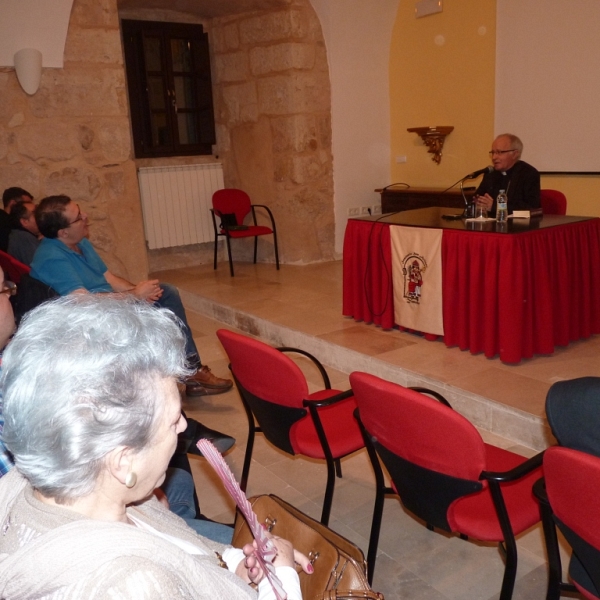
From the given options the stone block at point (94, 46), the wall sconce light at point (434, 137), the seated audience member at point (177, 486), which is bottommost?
the seated audience member at point (177, 486)

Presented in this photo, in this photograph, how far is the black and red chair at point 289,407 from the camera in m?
2.00

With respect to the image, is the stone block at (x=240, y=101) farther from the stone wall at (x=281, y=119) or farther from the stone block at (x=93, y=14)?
the stone block at (x=93, y=14)

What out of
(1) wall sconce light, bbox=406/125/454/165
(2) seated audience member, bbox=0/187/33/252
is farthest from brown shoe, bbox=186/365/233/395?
(1) wall sconce light, bbox=406/125/454/165

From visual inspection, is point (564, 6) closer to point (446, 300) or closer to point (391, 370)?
point (446, 300)

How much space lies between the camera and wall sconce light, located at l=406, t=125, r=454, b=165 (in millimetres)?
6086

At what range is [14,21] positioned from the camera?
451cm

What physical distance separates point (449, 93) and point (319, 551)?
18.4 feet

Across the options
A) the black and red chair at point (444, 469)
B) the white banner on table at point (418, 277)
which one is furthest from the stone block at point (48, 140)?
the black and red chair at point (444, 469)

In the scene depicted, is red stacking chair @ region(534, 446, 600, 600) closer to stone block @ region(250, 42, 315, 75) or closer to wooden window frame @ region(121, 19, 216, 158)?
stone block @ region(250, 42, 315, 75)

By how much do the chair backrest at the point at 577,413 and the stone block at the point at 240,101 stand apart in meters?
5.51

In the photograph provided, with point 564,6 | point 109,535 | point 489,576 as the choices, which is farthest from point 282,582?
point 564,6

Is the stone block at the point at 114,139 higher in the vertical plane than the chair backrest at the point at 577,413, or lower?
higher

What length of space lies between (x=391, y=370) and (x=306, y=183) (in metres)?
3.21

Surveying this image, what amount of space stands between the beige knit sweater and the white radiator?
5561mm
